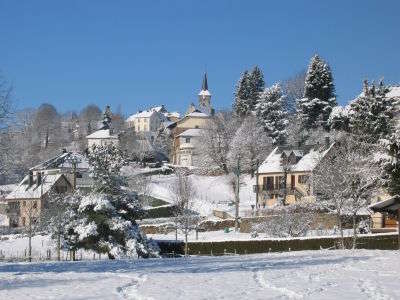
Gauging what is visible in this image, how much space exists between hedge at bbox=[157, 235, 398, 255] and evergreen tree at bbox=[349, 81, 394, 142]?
1585cm

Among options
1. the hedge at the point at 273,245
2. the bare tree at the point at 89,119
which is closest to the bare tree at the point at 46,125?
the bare tree at the point at 89,119

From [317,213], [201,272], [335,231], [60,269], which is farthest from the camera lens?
[317,213]

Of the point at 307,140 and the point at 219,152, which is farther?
the point at 219,152

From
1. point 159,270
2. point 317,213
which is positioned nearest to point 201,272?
point 159,270

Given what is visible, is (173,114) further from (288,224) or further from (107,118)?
(288,224)

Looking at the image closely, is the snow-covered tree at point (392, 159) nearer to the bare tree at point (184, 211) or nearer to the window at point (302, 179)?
the bare tree at point (184, 211)

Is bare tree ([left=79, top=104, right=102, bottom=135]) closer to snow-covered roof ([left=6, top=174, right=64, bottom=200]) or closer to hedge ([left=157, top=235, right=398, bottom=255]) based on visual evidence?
snow-covered roof ([left=6, top=174, right=64, bottom=200])

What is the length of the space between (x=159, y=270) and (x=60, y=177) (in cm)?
6195

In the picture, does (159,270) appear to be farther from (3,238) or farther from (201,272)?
(3,238)

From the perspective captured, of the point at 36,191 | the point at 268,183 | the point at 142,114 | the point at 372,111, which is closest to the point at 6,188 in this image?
the point at 36,191

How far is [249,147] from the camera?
86.7 metres

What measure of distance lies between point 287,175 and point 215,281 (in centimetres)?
5653

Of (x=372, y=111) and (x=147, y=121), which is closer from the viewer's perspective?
(x=372, y=111)

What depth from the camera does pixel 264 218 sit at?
5766 centimetres
